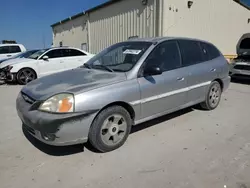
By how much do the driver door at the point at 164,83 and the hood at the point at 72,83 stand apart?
496mm

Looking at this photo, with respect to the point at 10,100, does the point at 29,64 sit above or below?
above

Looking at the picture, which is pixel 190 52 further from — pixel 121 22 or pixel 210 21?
pixel 210 21

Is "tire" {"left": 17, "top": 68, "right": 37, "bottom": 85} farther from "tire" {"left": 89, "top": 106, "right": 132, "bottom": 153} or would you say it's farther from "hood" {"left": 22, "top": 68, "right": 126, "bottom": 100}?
"tire" {"left": 89, "top": 106, "right": 132, "bottom": 153}

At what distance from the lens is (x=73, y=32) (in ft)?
62.3

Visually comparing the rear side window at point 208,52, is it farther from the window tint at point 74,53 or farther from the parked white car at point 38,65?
the window tint at point 74,53

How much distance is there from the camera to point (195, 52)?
183 inches

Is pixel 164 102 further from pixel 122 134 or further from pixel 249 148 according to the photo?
pixel 249 148

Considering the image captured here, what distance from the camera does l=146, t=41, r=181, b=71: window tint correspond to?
3796 mm

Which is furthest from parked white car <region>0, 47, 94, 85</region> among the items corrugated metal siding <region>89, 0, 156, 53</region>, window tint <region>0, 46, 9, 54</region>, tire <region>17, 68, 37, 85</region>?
window tint <region>0, 46, 9, 54</region>

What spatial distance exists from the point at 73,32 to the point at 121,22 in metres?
8.03

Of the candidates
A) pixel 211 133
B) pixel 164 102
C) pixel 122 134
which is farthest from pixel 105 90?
pixel 211 133

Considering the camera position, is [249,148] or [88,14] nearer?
[249,148]

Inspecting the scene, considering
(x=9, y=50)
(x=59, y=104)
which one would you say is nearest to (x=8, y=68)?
(x=9, y=50)

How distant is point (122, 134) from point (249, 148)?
6.27ft
